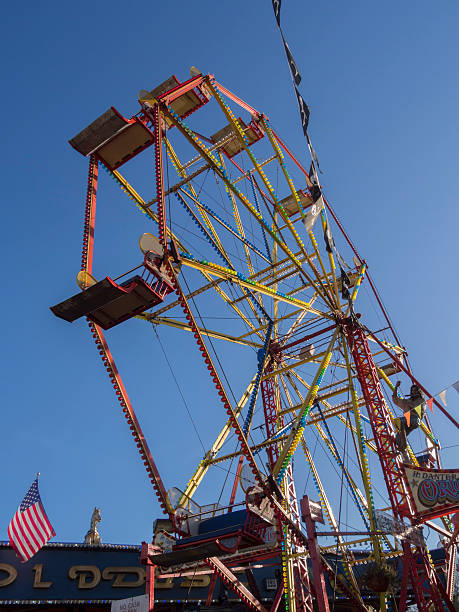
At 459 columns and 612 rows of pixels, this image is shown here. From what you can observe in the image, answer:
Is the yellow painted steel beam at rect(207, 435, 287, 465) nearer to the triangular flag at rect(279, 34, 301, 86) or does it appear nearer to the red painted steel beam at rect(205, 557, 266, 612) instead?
the red painted steel beam at rect(205, 557, 266, 612)

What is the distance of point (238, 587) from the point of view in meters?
17.4

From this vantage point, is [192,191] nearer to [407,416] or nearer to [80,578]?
[407,416]

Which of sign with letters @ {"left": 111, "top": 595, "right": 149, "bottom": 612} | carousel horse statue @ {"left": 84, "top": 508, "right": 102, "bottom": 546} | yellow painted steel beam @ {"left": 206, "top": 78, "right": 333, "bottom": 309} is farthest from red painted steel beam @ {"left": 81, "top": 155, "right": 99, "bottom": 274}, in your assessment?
carousel horse statue @ {"left": 84, "top": 508, "right": 102, "bottom": 546}

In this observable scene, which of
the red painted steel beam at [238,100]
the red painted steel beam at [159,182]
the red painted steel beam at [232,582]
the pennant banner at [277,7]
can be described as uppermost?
the red painted steel beam at [238,100]

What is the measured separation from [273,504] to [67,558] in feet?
44.3

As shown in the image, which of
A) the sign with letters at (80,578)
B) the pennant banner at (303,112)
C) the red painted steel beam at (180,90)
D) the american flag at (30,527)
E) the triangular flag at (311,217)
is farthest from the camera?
the sign with letters at (80,578)

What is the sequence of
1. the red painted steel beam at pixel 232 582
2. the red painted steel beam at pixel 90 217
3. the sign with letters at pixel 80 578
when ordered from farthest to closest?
the sign with letters at pixel 80 578 → the red painted steel beam at pixel 232 582 → the red painted steel beam at pixel 90 217

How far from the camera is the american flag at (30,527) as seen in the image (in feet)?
65.6

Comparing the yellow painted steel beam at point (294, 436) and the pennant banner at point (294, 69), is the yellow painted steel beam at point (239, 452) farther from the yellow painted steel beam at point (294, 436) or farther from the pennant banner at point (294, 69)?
the pennant banner at point (294, 69)

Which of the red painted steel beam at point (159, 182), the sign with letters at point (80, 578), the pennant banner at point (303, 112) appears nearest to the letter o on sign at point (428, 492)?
the sign with letters at point (80, 578)

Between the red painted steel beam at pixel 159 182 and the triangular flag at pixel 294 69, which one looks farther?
the triangular flag at pixel 294 69

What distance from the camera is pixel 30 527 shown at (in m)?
20.5

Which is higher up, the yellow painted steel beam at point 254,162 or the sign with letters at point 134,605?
the yellow painted steel beam at point 254,162

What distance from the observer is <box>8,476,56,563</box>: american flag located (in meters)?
20.0
